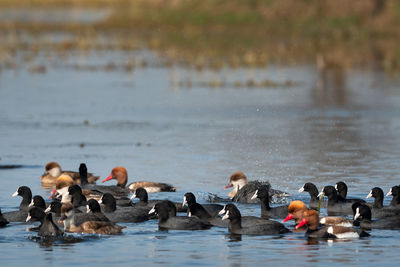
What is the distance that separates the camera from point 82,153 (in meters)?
26.3

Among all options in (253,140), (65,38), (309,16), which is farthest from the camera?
(309,16)

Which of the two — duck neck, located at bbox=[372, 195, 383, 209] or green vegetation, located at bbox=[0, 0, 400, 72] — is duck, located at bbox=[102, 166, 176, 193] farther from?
green vegetation, located at bbox=[0, 0, 400, 72]

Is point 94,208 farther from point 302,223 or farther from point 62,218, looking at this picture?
point 302,223

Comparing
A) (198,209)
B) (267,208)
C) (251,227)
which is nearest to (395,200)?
(267,208)

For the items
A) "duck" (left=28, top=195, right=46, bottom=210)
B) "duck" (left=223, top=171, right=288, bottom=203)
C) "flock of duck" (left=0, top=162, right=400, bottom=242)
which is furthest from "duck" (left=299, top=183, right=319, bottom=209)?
"duck" (left=28, top=195, right=46, bottom=210)

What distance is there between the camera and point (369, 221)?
55.5 feet

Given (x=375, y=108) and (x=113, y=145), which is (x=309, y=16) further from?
(x=113, y=145)

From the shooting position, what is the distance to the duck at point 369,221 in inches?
661

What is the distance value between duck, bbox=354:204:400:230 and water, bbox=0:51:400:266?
328 mm

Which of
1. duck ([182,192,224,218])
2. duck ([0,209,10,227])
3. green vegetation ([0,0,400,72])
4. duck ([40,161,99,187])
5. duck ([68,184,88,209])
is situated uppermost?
green vegetation ([0,0,400,72])

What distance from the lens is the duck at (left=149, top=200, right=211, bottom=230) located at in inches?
671

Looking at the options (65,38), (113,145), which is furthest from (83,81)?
(65,38)

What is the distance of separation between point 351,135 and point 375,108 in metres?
6.48

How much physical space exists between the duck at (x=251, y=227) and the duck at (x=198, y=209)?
3.11 ft
